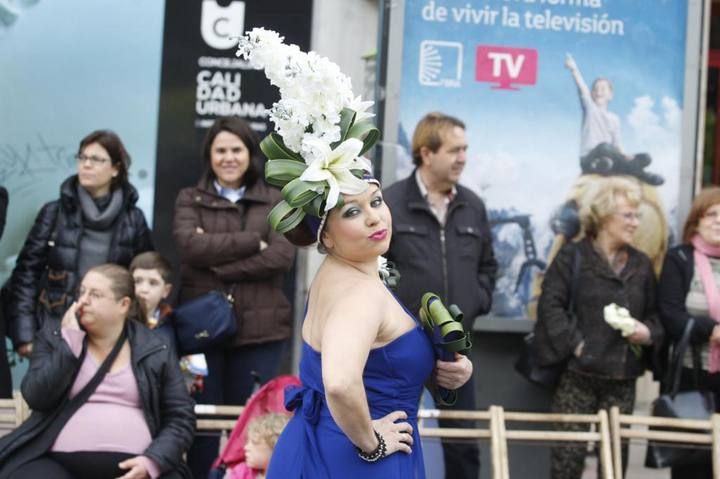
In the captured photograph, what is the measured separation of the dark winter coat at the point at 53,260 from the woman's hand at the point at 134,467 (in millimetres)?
1239

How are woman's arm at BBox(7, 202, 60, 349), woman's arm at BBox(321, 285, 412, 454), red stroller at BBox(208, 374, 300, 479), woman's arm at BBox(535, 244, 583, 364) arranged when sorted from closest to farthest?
woman's arm at BBox(321, 285, 412, 454) → red stroller at BBox(208, 374, 300, 479) → woman's arm at BBox(7, 202, 60, 349) → woman's arm at BBox(535, 244, 583, 364)

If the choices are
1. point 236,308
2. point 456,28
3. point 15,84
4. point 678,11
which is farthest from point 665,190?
point 15,84

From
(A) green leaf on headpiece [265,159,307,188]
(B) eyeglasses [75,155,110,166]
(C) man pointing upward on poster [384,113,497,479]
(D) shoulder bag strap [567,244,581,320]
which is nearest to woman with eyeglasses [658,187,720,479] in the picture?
(D) shoulder bag strap [567,244,581,320]

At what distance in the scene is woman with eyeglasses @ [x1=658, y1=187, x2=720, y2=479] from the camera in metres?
6.74

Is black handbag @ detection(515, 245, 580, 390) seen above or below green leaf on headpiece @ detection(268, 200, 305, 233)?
below

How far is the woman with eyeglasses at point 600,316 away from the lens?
6.87m

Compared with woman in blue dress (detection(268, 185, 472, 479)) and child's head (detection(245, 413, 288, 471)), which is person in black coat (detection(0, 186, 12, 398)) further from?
woman in blue dress (detection(268, 185, 472, 479))

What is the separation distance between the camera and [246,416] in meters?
5.95

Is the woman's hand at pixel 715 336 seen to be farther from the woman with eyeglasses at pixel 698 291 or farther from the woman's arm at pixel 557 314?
the woman's arm at pixel 557 314

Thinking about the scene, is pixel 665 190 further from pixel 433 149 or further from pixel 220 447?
pixel 220 447

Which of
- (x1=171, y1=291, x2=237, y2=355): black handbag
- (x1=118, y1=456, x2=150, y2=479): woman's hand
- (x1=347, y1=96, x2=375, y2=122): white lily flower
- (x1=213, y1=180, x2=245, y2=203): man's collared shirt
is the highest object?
(x1=347, y1=96, x2=375, y2=122): white lily flower

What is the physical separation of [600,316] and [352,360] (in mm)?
3307

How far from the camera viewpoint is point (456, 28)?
755 cm

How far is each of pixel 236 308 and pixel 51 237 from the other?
982mm
